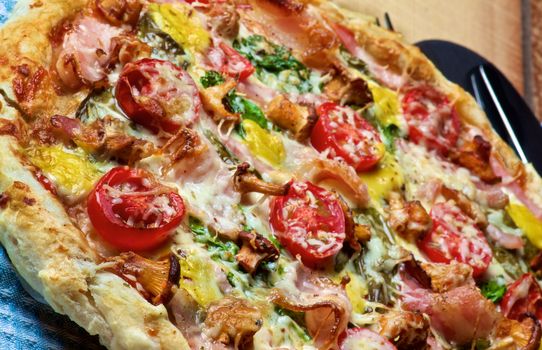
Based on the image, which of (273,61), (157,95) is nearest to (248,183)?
(157,95)

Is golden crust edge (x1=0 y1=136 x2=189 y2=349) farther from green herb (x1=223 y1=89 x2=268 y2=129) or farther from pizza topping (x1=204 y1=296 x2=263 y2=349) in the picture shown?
green herb (x1=223 y1=89 x2=268 y2=129)

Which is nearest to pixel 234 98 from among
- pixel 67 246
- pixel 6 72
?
pixel 6 72

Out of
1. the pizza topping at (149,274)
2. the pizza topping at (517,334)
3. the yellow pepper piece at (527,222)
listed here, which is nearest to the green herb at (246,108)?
the pizza topping at (149,274)

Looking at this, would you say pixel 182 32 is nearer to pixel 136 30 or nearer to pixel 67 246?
pixel 136 30

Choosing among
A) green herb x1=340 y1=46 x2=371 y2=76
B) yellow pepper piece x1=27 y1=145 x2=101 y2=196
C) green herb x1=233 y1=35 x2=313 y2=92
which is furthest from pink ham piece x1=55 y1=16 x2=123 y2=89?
green herb x1=340 y1=46 x2=371 y2=76

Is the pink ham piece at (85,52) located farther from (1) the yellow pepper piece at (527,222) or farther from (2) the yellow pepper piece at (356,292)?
(1) the yellow pepper piece at (527,222)

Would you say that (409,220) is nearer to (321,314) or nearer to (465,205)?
(465,205)
